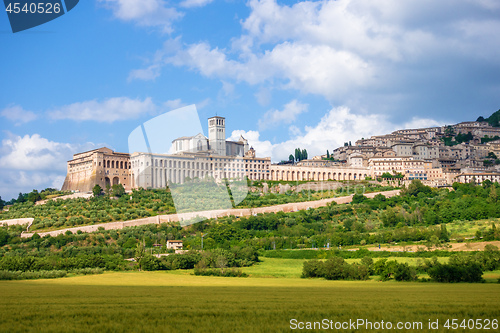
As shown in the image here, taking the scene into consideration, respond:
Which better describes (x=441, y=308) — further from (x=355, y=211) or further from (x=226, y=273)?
(x=355, y=211)

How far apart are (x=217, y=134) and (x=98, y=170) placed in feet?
77.0

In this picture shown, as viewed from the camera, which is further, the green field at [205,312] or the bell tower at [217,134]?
the bell tower at [217,134]

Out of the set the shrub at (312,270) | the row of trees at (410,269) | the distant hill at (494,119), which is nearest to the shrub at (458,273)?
the row of trees at (410,269)

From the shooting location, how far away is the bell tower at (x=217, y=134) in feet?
291

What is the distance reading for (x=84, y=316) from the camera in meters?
11.0

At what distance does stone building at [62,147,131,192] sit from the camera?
7431cm

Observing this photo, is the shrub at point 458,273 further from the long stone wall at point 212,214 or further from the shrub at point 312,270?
the long stone wall at point 212,214

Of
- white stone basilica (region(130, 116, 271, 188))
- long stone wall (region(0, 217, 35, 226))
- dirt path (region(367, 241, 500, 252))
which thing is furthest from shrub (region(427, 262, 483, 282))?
white stone basilica (region(130, 116, 271, 188))

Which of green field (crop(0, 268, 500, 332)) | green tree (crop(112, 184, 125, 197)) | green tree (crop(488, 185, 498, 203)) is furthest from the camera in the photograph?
green tree (crop(112, 184, 125, 197))

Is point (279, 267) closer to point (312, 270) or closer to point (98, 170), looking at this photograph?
point (312, 270)

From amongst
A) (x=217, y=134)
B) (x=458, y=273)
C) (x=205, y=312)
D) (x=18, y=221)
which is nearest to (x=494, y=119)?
(x=217, y=134)

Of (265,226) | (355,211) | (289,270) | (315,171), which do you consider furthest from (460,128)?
(289,270)

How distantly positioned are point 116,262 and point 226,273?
8284mm

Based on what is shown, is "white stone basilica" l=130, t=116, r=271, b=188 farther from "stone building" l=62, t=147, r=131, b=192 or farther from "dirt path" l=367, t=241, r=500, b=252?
"dirt path" l=367, t=241, r=500, b=252
